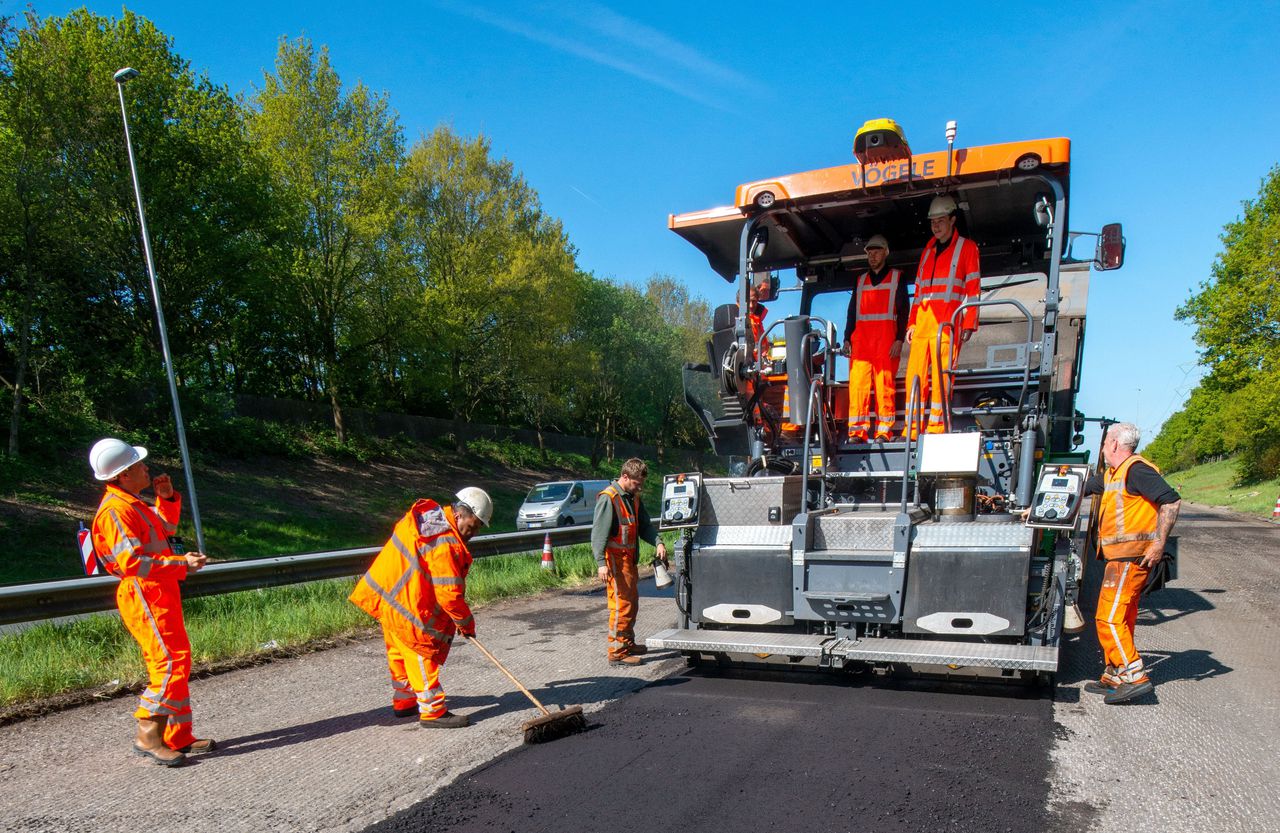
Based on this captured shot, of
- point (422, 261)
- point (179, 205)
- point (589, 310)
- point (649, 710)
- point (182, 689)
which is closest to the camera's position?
point (182, 689)

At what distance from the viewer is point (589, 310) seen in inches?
1535

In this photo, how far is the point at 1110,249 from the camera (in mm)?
6016

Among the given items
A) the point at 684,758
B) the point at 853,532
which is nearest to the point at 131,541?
the point at 684,758

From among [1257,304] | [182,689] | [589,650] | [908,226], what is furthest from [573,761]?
[1257,304]

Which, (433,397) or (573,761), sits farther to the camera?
(433,397)

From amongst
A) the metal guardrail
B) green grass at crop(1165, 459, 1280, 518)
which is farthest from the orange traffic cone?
green grass at crop(1165, 459, 1280, 518)

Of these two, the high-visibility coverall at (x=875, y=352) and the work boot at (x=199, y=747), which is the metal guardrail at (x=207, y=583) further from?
the high-visibility coverall at (x=875, y=352)

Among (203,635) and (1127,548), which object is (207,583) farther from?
(1127,548)

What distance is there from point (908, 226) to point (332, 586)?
6.38m

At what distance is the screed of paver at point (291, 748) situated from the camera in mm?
3582

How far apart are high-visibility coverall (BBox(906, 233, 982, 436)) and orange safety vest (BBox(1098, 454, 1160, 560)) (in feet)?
3.54

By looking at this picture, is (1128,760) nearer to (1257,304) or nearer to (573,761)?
(573,761)

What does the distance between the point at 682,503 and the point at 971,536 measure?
1872mm

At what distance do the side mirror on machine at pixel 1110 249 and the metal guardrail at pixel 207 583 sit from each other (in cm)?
682
